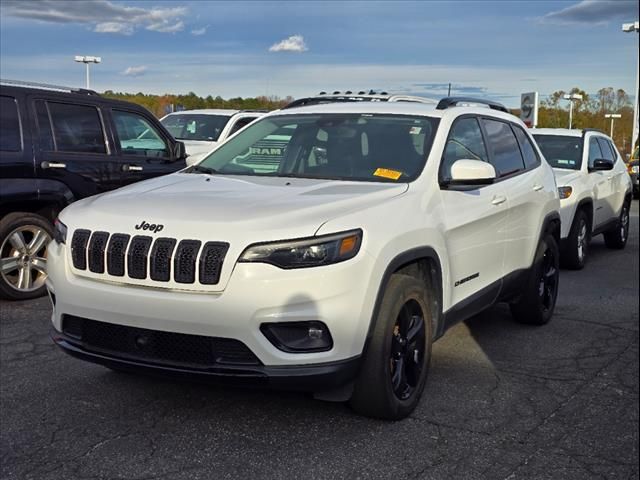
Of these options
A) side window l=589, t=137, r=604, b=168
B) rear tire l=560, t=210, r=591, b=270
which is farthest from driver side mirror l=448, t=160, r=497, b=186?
side window l=589, t=137, r=604, b=168

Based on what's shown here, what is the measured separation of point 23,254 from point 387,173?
389cm

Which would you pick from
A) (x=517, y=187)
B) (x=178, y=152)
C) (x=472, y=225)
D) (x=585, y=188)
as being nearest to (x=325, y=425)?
(x=472, y=225)

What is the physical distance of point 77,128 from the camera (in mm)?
7352

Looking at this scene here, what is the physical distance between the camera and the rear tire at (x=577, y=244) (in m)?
9.22

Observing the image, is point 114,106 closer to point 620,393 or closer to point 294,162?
point 294,162

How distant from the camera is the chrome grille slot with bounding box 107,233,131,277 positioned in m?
3.68

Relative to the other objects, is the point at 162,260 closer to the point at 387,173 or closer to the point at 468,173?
the point at 387,173

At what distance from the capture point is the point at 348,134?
16.5ft

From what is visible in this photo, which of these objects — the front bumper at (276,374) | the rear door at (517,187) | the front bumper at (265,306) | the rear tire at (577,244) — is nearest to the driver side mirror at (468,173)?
the rear door at (517,187)

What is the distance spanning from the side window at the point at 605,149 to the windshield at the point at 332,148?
698 centimetres

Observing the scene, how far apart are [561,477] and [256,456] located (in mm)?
1438

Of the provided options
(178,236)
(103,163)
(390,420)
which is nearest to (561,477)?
(390,420)

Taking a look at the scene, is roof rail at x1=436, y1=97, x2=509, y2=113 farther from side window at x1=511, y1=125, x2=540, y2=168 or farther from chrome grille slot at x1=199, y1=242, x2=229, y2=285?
chrome grille slot at x1=199, y1=242, x2=229, y2=285

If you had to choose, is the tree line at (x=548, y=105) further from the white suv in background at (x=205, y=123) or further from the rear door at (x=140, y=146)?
the rear door at (x=140, y=146)
